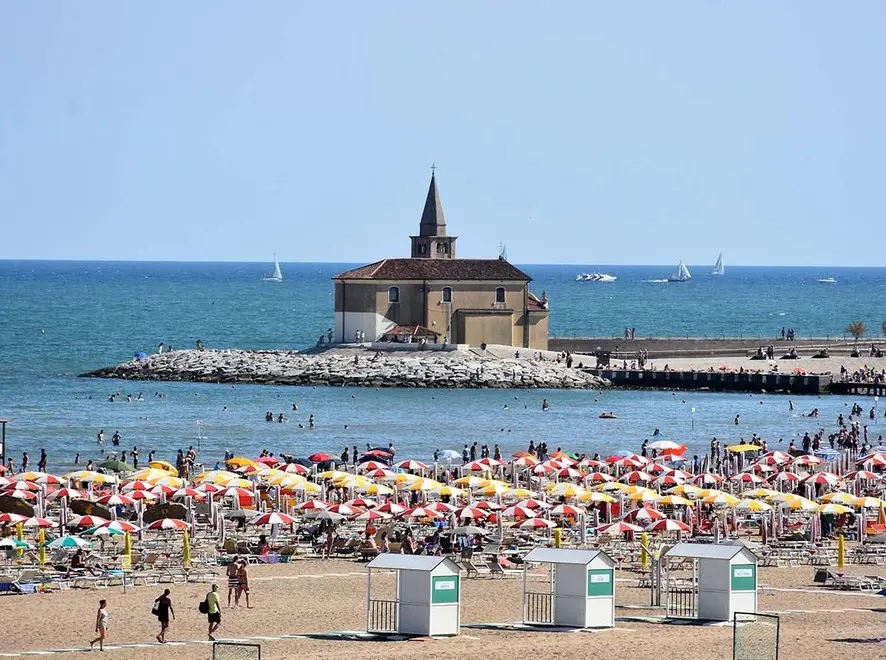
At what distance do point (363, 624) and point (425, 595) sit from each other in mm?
1602

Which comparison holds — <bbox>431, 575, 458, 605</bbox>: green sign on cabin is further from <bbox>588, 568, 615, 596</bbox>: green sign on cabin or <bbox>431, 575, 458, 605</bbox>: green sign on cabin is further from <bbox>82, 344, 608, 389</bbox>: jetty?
<bbox>82, 344, 608, 389</bbox>: jetty

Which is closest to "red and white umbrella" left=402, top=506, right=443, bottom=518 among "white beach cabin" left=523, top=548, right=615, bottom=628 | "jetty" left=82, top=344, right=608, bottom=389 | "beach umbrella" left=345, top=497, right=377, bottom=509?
"beach umbrella" left=345, top=497, right=377, bottom=509

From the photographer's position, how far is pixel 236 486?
37469 millimetres

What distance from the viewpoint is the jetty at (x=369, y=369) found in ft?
256

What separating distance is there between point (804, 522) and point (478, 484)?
694cm

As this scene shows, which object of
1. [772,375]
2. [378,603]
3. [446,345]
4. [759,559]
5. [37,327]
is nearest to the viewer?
[378,603]

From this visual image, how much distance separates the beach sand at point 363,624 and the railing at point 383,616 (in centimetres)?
24

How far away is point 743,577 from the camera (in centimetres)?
2562

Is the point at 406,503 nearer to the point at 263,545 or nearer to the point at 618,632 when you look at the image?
the point at 263,545

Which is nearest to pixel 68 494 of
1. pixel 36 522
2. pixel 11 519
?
pixel 36 522

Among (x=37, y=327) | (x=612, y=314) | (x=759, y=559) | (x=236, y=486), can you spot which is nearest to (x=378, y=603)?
(x=759, y=559)

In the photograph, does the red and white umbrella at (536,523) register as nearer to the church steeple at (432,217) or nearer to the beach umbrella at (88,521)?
the beach umbrella at (88,521)

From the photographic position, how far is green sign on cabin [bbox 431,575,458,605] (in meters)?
24.4

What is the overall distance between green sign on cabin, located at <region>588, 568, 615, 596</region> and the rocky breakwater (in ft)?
171
